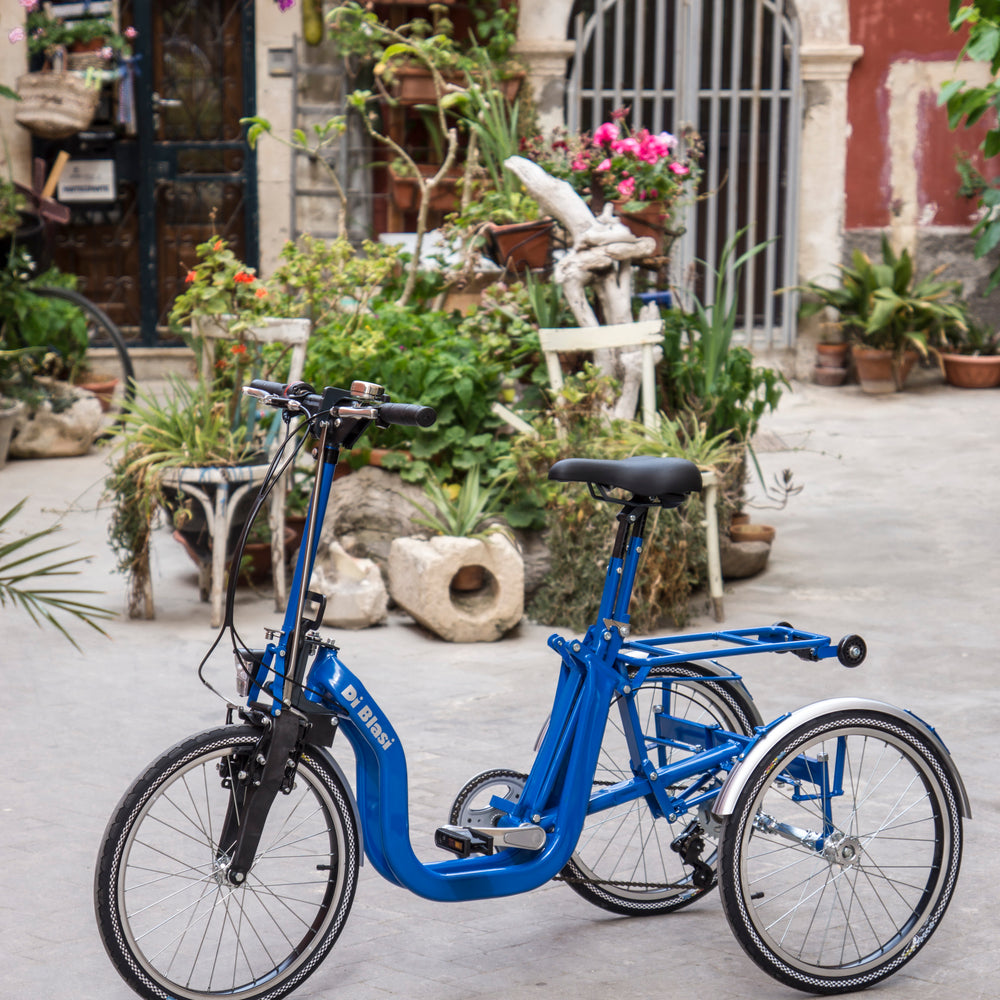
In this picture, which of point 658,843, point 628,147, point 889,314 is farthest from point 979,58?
point 889,314

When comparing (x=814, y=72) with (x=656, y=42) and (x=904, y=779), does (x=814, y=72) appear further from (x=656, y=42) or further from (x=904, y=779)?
(x=904, y=779)

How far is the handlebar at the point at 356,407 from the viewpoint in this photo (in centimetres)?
286

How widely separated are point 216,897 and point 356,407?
1.15 metres

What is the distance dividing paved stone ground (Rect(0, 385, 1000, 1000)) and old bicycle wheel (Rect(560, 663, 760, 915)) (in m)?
0.08

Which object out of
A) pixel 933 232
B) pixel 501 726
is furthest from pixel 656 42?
pixel 501 726

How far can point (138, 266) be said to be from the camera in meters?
11.9

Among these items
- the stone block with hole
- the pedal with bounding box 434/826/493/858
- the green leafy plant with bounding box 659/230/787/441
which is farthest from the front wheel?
the green leafy plant with bounding box 659/230/787/441

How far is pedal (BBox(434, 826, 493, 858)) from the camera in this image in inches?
124

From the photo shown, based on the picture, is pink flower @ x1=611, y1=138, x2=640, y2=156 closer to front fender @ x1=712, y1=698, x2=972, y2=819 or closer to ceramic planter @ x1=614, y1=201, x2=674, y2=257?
ceramic planter @ x1=614, y1=201, x2=674, y2=257

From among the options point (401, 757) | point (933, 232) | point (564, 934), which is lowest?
point (564, 934)

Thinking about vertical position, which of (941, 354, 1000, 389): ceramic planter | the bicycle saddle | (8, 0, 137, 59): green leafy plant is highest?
(8, 0, 137, 59): green leafy plant

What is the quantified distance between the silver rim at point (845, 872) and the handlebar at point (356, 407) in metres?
1.03

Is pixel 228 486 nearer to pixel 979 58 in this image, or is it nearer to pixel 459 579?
pixel 459 579

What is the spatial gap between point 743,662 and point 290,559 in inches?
→ 85.4
